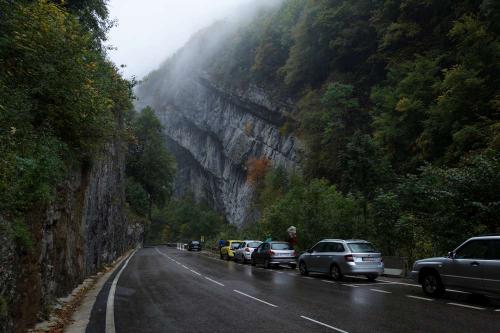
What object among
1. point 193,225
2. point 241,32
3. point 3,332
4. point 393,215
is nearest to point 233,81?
point 241,32

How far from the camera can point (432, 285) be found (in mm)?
12625

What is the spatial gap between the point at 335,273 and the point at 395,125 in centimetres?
2124

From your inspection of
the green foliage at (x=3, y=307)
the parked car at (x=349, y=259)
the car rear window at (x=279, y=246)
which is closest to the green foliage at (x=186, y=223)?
the car rear window at (x=279, y=246)

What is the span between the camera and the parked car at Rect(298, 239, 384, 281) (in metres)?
16.9

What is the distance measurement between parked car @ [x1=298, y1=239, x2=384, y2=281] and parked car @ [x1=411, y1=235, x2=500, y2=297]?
13.4ft

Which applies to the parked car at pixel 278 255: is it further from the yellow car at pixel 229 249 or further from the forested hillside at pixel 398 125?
the yellow car at pixel 229 249

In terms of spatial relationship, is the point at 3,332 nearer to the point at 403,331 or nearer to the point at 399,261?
the point at 403,331

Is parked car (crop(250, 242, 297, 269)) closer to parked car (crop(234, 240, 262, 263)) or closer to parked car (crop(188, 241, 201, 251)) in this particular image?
parked car (crop(234, 240, 262, 263))

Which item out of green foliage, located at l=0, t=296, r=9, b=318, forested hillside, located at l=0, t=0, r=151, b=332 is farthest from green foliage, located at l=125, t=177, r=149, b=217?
green foliage, located at l=0, t=296, r=9, b=318

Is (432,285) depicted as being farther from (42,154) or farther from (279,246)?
(279,246)

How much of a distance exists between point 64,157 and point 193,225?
8925 cm

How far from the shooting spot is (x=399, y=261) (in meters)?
19.7

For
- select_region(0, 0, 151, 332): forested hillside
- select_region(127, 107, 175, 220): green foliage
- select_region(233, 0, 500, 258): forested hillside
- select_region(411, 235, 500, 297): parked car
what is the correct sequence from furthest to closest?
select_region(127, 107, 175, 220): green foliage → select_region(233, 0, 500, 258): forested hillside → select_region(411, 235, 500, 297): parked car → select_region(0, 0, 151, 332): forested hillside

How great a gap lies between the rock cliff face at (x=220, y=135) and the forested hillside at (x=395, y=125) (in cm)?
410
